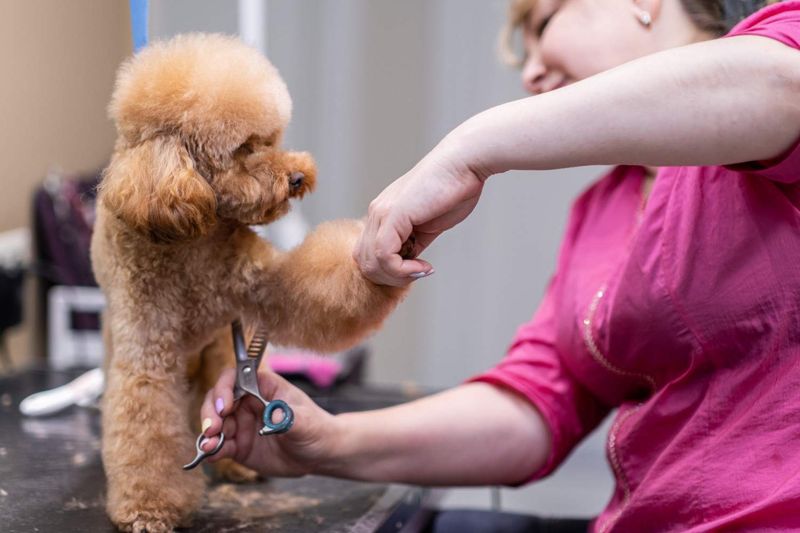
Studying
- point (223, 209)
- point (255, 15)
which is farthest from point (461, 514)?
point (255, 15)

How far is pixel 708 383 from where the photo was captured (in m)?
0.74

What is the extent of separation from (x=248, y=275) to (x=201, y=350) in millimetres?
144

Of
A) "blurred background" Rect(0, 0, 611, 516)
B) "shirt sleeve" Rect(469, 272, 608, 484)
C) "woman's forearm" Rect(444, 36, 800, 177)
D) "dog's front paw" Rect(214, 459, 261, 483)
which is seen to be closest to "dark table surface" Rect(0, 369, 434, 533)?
"dog's front paw" Rect(214, 459, 261, 483)

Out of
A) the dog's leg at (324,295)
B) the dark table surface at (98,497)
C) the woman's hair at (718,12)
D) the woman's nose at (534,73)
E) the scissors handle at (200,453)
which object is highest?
the woman's hair at (718,12)

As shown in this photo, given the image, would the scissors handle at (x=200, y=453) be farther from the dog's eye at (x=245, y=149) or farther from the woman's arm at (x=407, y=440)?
the dog's eye at (x=245, y=149)

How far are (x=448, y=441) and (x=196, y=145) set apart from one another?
0.43 m

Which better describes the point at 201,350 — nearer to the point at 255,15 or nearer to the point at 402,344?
the point at 255,15

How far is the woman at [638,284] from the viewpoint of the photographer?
0.57m

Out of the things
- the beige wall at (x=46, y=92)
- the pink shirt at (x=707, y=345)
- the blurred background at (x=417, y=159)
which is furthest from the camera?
the blurred background at (x=417, y=159)

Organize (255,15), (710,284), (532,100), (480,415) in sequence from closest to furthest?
(532,100) < (710,284) < (480,415) < (255,15)

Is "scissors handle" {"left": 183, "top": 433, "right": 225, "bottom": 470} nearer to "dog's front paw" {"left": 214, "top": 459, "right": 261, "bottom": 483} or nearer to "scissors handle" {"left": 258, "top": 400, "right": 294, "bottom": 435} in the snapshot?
"scissors handle" {"left": 258, "top": 400, "right": 294, "bottom": 435}

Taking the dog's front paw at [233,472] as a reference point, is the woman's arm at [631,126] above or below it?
above

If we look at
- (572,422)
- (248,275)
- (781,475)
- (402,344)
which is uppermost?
(248,275)

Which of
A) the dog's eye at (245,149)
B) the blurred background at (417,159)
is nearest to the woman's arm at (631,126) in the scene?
the dog's eye at (245,149)
